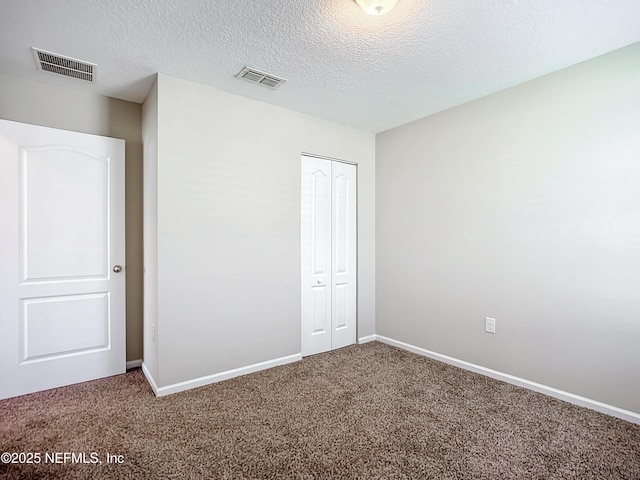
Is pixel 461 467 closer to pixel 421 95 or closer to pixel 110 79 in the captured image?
pixel 421 95

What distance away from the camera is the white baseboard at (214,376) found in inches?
101

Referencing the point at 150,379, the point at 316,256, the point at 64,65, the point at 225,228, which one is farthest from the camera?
the point at 316,256

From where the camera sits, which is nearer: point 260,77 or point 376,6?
point 376,6

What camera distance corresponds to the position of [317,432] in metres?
2.07

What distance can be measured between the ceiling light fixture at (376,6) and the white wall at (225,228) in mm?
1554

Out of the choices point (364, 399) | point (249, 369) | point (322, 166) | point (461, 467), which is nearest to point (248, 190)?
point (322, 166)

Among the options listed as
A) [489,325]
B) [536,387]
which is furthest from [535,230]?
[536,387]

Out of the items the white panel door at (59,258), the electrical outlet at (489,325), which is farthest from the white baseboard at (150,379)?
the electrical outlet at (489,325)

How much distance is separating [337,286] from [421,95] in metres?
2.12

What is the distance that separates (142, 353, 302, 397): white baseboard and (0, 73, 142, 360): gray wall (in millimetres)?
650

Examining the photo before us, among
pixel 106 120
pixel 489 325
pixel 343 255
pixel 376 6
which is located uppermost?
pixel 376 6

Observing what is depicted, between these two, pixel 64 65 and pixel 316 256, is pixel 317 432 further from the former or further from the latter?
pixel 64 65

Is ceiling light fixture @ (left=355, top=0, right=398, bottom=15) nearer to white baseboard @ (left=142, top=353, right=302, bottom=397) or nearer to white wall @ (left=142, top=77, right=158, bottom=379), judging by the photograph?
white wall @ (left=142, top=77, right=158, bottom=379)

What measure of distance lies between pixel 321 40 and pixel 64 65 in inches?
75.3
